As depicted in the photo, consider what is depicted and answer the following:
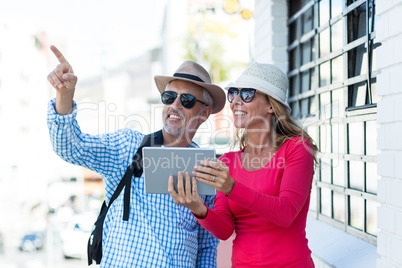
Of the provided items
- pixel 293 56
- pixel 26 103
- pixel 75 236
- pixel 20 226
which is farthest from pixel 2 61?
pixel 293 56

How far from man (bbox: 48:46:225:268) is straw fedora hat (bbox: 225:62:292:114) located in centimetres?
40

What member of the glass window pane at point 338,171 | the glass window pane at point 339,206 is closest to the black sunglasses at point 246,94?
the glass window pane at point 338,171

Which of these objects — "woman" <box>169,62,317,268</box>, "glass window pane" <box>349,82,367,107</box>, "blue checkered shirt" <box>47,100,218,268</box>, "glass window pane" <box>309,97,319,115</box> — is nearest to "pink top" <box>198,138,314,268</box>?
"woman" <box>169,62,317,268</box>

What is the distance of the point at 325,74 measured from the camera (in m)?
3.43

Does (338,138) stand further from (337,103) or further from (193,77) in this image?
(193,77)

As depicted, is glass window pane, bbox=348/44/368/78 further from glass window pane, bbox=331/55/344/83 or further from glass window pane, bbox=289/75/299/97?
glass window pane, bbox=289/75/299/97

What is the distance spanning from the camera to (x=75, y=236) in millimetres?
25641

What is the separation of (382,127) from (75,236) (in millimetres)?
25481

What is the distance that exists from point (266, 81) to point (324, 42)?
148 cm

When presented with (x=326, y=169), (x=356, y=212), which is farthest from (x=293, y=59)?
(x=356, y=212)

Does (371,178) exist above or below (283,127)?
below

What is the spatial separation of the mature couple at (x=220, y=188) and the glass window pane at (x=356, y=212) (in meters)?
0.86

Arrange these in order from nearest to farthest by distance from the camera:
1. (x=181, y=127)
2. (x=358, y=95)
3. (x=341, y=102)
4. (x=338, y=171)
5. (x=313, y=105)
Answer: (x=181, y=127) < (x=358, y=95) < (x=341, y=102) < (x=338, y=171) < (x=313, y=105)

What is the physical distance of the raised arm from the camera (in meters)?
1.87
